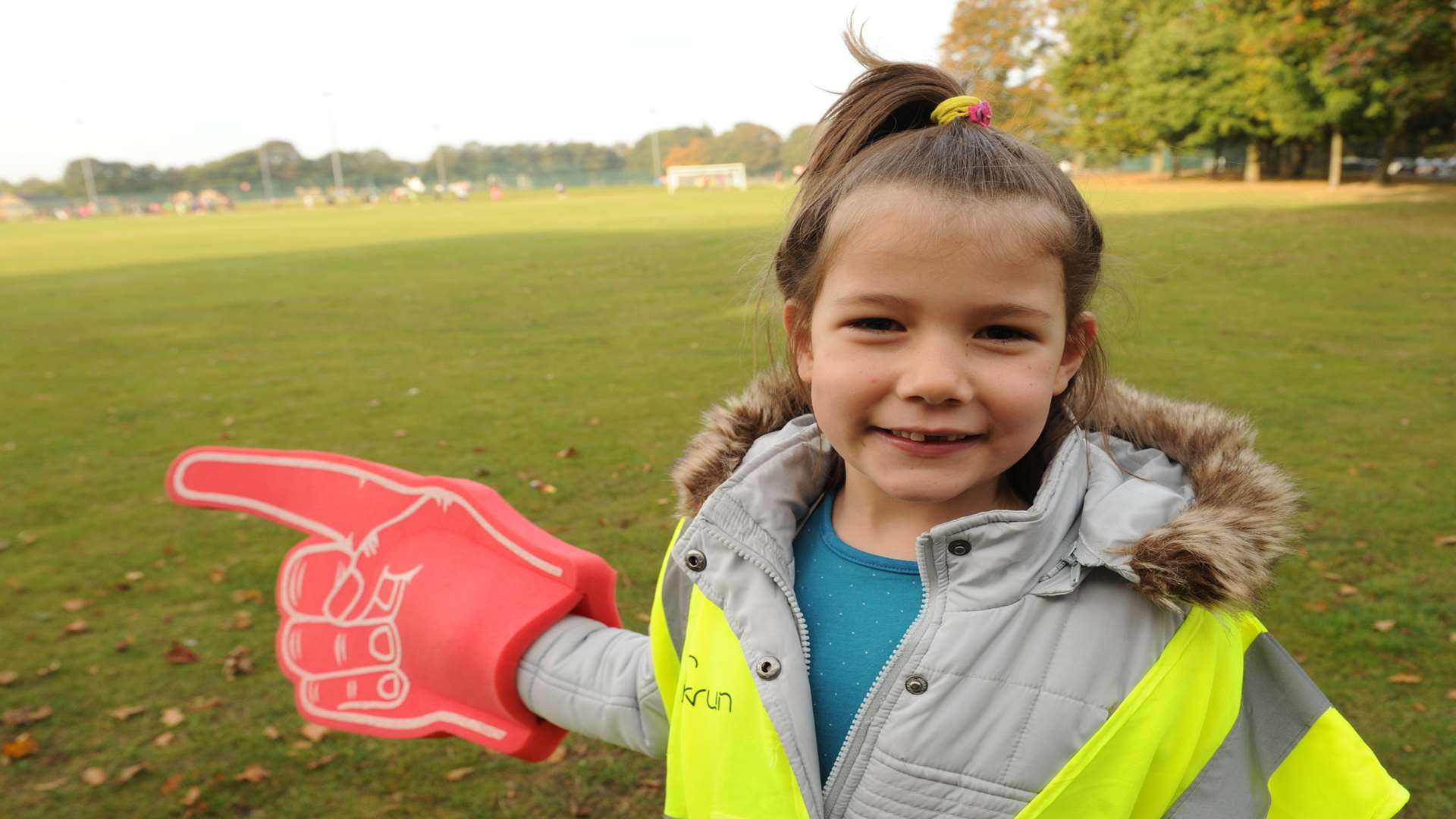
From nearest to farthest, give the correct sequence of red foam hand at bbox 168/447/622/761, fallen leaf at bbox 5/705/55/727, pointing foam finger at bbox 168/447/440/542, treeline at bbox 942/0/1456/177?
red foam hand at bbox 168/447/622/761 → pointing foam finger at bbox 168/447/440/542 → fallen leaf at bbox 5/705/55/727 → treeline at bbox 942/0/1456/177

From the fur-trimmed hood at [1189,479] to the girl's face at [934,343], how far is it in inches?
10.1

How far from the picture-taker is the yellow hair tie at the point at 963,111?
63.0 inches

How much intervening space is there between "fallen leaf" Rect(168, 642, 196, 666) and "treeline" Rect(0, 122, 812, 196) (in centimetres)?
8405

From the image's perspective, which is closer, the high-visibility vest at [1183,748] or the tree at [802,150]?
the high-visibility vest at [1183,748]

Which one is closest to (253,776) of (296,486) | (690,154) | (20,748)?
(20,748)

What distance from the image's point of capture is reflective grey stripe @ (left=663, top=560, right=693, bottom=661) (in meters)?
1.77

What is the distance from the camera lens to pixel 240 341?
37.8 feet

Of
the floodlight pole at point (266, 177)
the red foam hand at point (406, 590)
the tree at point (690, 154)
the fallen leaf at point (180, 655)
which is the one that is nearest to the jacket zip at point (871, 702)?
the red foam hand at point (406, 590)

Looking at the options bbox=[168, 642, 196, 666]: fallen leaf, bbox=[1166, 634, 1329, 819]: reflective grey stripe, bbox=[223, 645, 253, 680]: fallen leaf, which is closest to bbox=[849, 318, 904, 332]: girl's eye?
bbox=[1166, 634, 1329, 819]: reflective grey stripe

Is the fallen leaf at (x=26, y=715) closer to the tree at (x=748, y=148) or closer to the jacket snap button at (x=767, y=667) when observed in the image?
the jacket snap button at (x=767, y=667)

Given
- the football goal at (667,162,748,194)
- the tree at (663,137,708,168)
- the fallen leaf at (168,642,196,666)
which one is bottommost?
the fallen leaf at (168,642,196,666)

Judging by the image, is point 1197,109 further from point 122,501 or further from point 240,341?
point 122,501

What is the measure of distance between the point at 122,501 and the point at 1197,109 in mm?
41602

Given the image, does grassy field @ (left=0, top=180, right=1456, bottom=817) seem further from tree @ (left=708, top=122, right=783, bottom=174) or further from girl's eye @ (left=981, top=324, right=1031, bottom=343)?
tree @ (left=708, top=122, right=783, bottom=174)
